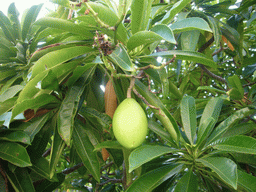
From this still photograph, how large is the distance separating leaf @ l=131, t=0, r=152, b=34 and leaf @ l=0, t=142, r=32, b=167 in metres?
0.62

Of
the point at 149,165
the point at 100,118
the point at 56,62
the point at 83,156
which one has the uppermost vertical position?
the point at 56,62

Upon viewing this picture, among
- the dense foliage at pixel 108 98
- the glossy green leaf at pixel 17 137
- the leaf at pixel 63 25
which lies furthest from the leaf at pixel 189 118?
the glossy green leaf at pixel 17 137

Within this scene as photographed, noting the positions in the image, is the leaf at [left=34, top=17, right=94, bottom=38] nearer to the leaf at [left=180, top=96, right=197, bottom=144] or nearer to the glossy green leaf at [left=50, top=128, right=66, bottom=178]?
the glossy green leaf at [left=50, top=128, right=66, bottom=178]

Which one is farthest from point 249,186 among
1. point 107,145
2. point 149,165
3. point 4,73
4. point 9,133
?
point 4,73

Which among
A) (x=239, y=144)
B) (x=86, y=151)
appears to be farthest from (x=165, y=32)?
(x=86, y=151)

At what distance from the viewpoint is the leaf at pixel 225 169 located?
25.2 inches

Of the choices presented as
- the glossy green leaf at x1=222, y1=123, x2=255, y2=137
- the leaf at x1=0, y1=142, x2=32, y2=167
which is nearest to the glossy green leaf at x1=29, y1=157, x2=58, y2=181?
the leaf at x1=0, y1=142, x2=32, y2=167

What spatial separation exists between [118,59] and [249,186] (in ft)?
2.06

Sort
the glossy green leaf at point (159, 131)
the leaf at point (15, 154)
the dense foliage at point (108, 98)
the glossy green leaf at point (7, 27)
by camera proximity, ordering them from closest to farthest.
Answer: the dense foliage at point (108, 98) < the leaf at point (15, 154) < the glossy green leaf at point (159, 131) < the glossy green leaf at point (7, 27)

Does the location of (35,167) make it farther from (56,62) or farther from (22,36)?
(22,36)

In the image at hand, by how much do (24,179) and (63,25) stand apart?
0.67 meters

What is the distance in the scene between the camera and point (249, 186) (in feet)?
2.51

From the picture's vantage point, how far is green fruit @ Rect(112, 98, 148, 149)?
66 cm

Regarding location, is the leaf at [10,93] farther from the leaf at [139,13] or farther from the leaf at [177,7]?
the leaf at [177,7]
